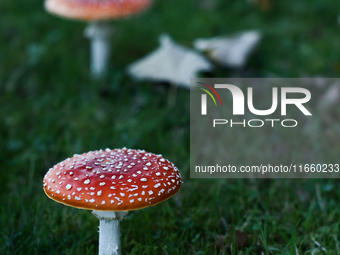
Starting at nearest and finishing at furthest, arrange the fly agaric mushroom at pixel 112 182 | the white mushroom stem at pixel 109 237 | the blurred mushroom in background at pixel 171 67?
the fly agaric mushroom at pixel 112 182
the white mushroom stem at pixel 109 237
the blurred mushroom in background at pixel 171 67

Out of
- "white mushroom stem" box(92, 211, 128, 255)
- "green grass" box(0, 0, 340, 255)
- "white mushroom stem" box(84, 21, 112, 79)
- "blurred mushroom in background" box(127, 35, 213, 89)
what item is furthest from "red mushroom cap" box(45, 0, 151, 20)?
"white mushroom stem" box(92, 211, 128, 255)

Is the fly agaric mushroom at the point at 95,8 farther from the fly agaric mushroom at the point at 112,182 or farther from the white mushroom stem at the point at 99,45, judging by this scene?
the fly agaric mushroom at the point at 112,182

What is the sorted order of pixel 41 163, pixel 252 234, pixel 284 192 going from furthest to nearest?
pixel 41 163 < pixel 284 192 < pixel 252 234

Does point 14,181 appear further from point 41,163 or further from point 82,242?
point 82,242

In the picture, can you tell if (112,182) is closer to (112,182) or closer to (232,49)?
(112,182)

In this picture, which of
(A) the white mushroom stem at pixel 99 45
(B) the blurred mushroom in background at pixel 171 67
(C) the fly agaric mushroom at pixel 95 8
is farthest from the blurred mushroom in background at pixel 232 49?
(A) the white mushroom stem at pixel 99 45

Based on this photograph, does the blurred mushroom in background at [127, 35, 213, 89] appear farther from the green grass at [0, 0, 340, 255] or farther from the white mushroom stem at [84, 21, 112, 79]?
the white mushroom stem at [84, 21, 112, 79]

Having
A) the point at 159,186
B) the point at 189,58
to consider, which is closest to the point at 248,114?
the point at 189,58

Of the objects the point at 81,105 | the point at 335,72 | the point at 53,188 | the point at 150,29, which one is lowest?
the point at 53,188
